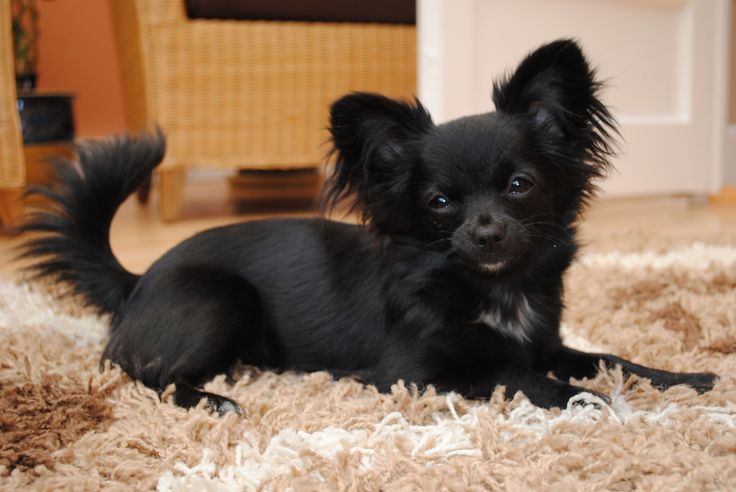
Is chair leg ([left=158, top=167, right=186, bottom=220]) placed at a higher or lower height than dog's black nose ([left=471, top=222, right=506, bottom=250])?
lower

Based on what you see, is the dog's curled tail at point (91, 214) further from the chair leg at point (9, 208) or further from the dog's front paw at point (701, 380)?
the chair leg at point (9, 208)

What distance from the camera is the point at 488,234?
1411 mm

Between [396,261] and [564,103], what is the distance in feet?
1.57

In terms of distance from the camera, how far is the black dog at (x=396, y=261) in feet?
4.91

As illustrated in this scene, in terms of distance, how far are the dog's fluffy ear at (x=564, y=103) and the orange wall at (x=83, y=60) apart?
5021 millimetres

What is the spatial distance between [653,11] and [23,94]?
3456 millimetres

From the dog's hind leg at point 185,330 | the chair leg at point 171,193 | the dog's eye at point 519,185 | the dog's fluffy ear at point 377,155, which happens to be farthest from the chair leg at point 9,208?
Answer: the dog's eye at point 519,185

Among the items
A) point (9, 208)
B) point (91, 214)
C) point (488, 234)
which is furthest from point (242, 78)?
point (488, 234)

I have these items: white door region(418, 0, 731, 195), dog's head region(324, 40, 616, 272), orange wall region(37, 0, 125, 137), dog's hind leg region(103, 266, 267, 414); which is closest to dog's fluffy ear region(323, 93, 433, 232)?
dog's head region(324, 40, 616, 272)

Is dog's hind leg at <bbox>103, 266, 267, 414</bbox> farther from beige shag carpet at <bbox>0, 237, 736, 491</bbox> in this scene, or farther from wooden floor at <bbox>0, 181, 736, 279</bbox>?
wooden floor at <bbox>0, 181, 736, 279</bbox>

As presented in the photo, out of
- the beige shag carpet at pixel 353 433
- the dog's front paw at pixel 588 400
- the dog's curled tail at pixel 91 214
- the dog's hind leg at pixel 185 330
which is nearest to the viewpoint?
the beige shag carpet at pixel 353 433

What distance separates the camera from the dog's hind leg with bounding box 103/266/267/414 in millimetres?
1567

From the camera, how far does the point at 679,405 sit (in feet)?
4.31

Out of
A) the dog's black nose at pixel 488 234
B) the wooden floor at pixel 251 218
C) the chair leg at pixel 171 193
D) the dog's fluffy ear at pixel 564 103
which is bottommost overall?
the wooden floor at pixel 251 218
